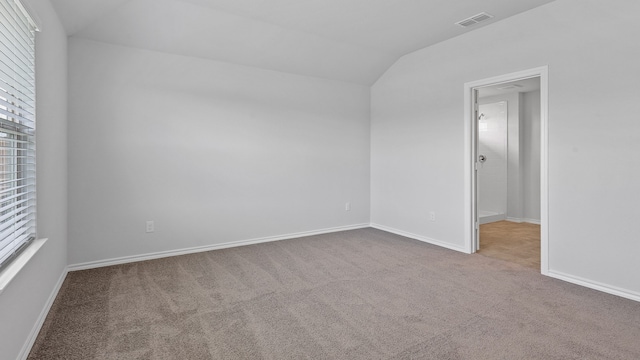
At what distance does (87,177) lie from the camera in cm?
332

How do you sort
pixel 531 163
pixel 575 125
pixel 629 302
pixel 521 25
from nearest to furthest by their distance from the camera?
pixel 629 302 → pixel 575 125 → pixel 521 25 → pixel 531 163

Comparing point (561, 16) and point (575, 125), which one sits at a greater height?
point (561, 16)

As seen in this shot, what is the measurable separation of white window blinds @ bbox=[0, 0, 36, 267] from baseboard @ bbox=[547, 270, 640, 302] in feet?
13.7

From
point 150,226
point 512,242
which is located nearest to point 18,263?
point 150,226

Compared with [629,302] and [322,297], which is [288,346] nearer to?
[322,297]

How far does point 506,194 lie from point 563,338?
481cm

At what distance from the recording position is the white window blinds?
168cm

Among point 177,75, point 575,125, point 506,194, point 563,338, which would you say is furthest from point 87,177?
point 506,194

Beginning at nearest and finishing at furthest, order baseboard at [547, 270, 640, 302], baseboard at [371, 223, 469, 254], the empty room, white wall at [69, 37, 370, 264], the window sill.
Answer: the window sill < the empty room < baseboard at [547, 270, 640, 302] < white wall at [69, 37, 370, 264] < baseboard at [371, 223, 469, 254]

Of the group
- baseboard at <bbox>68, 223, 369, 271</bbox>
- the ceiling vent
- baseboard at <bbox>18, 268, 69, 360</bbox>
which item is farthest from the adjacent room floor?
baseboard at <bbox>18, 268, 69, 360</bbox>

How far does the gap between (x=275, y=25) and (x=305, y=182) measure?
215 centimetres

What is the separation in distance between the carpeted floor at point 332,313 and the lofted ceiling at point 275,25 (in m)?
2.42

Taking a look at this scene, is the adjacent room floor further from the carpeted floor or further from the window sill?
the window sill

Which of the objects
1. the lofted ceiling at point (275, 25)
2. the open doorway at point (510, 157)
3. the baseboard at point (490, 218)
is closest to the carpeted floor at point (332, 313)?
the lofted ceiling at point (275, 25)
